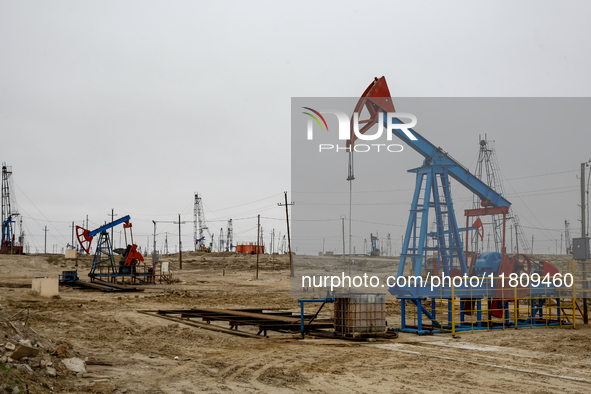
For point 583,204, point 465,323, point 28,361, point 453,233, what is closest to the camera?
point 28,361

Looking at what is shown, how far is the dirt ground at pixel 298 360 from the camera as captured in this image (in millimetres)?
7422

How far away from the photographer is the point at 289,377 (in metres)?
8.04

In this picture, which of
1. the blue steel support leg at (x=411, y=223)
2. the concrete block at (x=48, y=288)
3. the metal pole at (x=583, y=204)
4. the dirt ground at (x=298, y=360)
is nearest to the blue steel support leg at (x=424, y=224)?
the blue steel support leg at (x=411, y=223)

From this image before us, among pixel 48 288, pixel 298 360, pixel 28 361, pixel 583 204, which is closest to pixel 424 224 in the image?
pixel 298 360

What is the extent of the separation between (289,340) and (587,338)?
6.88 metres

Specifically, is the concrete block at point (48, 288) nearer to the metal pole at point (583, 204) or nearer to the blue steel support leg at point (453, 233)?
the blue steel support leg at point (453, 233)

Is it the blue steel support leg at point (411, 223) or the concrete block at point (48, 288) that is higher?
the blue steel support leg at point (411, 223)

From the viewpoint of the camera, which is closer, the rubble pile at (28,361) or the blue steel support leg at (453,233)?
the rubble pile at (28,361)

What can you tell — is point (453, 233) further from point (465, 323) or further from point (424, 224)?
point (465, 323)

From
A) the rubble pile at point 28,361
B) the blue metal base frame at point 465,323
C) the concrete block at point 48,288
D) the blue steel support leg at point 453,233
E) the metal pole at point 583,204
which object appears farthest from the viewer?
the concrete block at point 48,288

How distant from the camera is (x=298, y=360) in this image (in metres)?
9.52

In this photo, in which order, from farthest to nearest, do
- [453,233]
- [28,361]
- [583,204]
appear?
[583,204], [453,233], [28,361]

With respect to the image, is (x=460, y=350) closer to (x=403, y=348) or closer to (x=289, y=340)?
(x=403, y=348)

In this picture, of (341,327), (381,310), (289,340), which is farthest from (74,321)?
(381,310)
